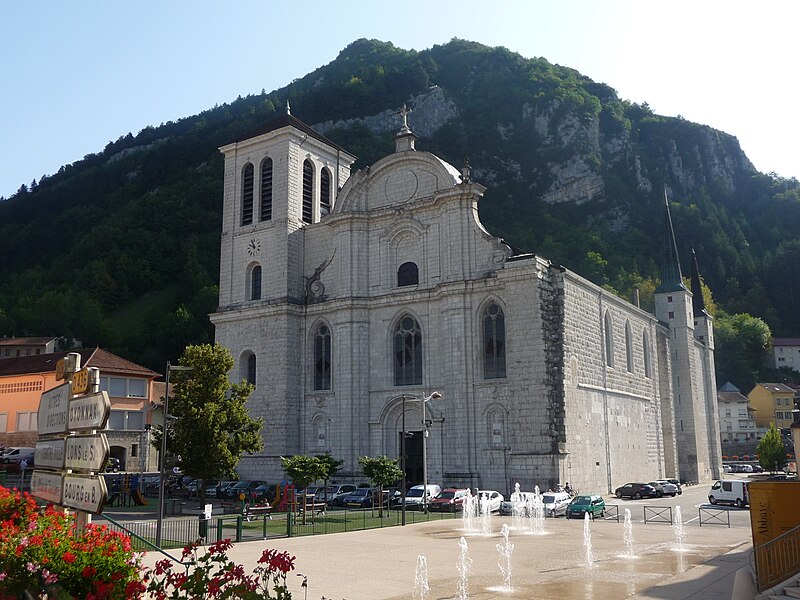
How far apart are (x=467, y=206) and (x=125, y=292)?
244ft

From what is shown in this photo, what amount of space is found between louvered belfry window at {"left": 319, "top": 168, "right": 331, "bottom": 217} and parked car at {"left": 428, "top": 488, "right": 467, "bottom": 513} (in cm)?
2338

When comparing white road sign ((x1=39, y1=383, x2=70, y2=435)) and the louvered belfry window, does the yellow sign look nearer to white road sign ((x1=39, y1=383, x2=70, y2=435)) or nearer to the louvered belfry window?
white road sign ((x1=39, y1=383, x2=70, y2=435))

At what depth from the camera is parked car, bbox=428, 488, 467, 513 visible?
1281 inches

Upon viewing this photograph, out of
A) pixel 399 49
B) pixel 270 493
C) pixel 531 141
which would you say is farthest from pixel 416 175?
pixel 399 49

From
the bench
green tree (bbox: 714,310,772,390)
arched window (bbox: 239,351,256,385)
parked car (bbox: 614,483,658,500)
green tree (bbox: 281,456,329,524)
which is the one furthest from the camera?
green tree (bbox: 714,310,772,390)

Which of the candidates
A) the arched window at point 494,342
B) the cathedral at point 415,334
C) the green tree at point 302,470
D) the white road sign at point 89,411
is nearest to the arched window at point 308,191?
the cathedral at point 415,334

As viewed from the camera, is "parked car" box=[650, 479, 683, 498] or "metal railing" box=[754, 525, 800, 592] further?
"parked car" box=[650, 479, 683, 498]

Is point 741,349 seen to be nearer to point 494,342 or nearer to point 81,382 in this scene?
point 494,342

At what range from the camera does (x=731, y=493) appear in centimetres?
3491

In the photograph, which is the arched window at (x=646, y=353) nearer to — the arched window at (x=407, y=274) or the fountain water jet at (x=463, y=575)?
the arched window at (x=407, y=274)

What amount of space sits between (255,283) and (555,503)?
25183mm

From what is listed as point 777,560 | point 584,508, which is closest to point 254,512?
point 584,508


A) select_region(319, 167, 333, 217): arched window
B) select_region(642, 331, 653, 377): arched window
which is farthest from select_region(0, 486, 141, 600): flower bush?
select_region(642, 331, 653, 377): arched window

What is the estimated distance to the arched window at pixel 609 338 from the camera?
145 ft
